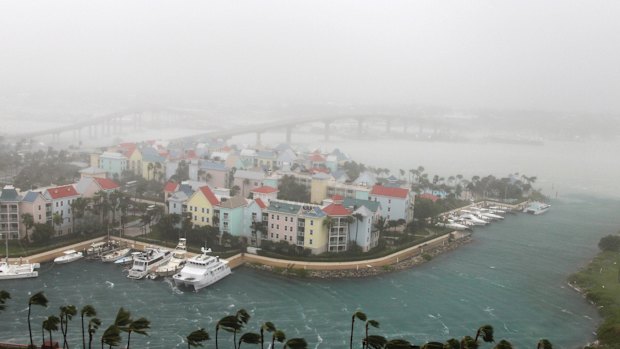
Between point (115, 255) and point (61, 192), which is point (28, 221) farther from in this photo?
point (115, 255)

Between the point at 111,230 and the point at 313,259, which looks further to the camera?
the point at 111,230

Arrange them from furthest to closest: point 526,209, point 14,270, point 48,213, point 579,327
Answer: point 526,209 → point 48,213 → point 14,270 → point 579,327

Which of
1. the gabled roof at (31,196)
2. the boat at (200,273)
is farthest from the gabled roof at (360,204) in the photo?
the gabled roof at (31,196)

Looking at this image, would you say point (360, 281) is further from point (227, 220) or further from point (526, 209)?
point (526, 209)

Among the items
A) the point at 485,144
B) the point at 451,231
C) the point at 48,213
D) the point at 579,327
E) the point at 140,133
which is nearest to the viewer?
the point at 579,327

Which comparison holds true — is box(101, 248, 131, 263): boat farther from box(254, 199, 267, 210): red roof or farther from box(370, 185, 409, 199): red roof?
box(370, 185, 409, 199): red roof

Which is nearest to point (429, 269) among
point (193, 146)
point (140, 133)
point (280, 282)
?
point (280, 282)
